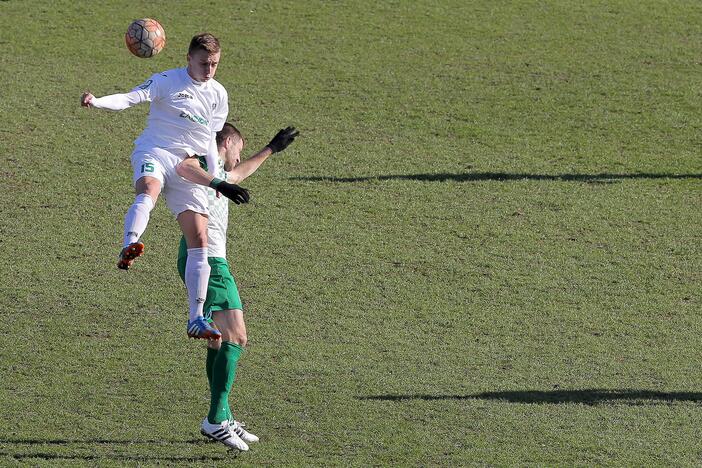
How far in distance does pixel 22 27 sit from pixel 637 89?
31.6ft

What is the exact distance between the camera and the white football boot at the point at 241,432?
7.95 m

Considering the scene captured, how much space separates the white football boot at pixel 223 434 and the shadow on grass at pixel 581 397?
136cm

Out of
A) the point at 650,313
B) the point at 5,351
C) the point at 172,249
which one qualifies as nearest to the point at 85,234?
the point at 172,249

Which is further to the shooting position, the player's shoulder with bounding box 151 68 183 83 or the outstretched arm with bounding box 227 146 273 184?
the outstretched arm with bounding box 227 146 273 184

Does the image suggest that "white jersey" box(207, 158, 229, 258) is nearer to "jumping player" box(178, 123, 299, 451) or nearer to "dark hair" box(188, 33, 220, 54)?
"jumping player" box(178, 123, 299, 451)

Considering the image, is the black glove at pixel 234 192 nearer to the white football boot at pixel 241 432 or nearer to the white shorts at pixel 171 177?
the white shorts at pixel 171 177

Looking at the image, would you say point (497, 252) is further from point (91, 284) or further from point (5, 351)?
point (5, 351)

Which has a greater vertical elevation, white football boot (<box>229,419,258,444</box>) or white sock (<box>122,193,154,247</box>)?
white sock (<box>122,193,154,247</box>)

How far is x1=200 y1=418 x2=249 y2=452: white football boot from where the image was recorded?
7797 mm

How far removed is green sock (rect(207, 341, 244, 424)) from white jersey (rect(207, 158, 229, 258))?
630mm

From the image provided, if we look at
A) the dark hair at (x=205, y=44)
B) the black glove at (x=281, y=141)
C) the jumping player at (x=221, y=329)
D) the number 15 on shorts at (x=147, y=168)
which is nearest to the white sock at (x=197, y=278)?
the jumping player at (x=221, y=329)

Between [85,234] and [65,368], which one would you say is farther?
[85,234]

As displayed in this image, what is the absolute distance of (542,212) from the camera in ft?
45.7

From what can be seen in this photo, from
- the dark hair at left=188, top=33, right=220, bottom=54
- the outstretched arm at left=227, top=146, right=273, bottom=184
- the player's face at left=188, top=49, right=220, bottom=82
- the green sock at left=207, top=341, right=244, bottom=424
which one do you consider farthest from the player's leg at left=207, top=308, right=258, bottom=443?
the dark hair at left=188, top=33, right=220, bottom=54
